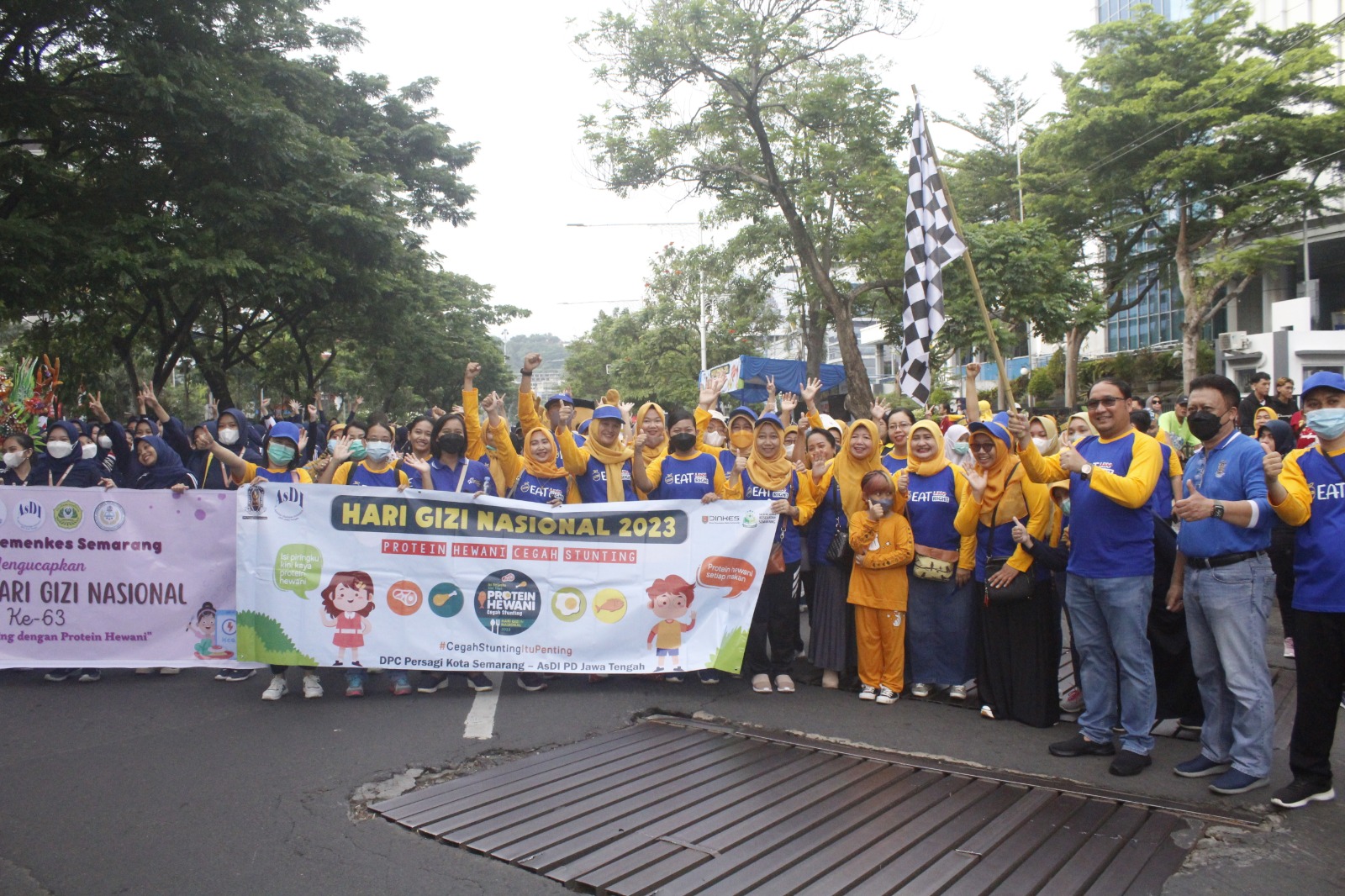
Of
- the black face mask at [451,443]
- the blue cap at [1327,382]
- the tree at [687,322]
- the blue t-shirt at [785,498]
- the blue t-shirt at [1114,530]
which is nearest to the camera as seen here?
the blue cap at [1327,382]

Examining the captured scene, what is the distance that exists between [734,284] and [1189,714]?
97.0 ft

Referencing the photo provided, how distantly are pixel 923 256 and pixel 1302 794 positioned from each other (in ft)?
19.9

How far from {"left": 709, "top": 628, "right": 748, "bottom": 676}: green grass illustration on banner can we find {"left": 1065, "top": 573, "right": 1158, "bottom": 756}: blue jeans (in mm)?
2036

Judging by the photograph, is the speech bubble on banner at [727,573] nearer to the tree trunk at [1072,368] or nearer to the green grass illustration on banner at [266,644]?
the green grass illustration on banner at [266,644]

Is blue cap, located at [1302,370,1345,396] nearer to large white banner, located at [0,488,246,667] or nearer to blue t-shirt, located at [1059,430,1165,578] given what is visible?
blue t-shirt, located at [1059,430,1165,578]

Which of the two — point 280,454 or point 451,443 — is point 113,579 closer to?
point 280,454

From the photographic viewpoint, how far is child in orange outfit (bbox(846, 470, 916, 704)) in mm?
6035

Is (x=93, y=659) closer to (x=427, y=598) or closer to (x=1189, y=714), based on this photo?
(x=427, y=598)

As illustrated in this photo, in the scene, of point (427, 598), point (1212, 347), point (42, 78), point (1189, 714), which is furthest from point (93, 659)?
point (1212, 347)

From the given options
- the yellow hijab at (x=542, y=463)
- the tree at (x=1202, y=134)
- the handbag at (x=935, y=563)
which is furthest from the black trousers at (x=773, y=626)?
the tree at (x=1202, y=134)

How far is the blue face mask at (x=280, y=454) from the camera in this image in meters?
6.57

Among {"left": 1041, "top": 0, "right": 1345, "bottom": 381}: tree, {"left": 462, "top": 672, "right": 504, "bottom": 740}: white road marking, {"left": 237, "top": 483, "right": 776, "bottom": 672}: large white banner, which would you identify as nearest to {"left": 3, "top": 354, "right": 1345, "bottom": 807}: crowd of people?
{"left": 462, "top": 672, "right": 504, "bottom": 740}: white road marking

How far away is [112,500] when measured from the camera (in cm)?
652

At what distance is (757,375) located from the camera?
23453 mm
